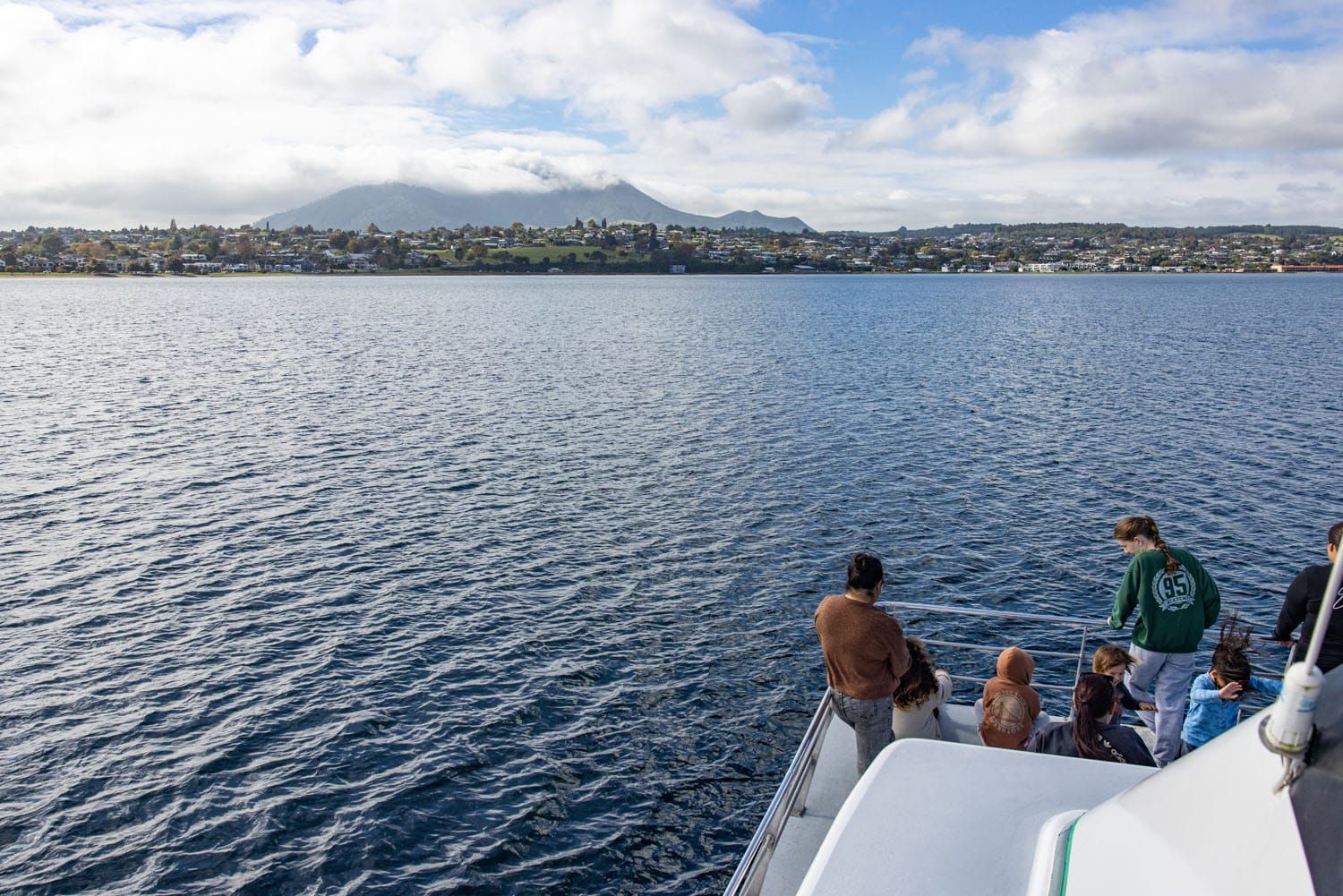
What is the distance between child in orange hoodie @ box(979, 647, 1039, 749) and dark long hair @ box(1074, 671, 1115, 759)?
0.74 m

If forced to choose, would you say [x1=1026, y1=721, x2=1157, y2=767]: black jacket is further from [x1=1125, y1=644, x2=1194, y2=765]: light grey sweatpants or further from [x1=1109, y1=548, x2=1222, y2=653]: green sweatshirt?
[x1=1125, y1=644, x2=1194, y2=765]: light grey sweatpants

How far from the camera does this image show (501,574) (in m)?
25.1

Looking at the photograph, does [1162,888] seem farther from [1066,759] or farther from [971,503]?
[971,503]

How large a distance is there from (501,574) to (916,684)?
17.8 m

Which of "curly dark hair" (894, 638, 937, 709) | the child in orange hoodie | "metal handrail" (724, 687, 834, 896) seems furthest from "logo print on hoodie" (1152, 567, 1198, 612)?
"metal handrail" (724, 687, 834, 896)

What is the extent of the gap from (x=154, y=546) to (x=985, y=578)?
955 inches

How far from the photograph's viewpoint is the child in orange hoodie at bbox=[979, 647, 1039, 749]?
842cm

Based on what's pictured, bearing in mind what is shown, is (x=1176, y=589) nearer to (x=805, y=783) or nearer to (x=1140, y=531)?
(x=1140, y=531)

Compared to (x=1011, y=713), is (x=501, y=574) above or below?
below

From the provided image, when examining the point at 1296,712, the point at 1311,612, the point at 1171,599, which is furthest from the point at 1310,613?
the point at 1296,712

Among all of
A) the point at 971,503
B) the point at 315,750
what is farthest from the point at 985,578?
the point at 315,750

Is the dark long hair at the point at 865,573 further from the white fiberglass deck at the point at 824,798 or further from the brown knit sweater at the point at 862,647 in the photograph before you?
the white fiberglass deck at the point at 824,798

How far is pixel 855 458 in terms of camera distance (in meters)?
39.5

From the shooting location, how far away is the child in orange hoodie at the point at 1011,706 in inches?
332
